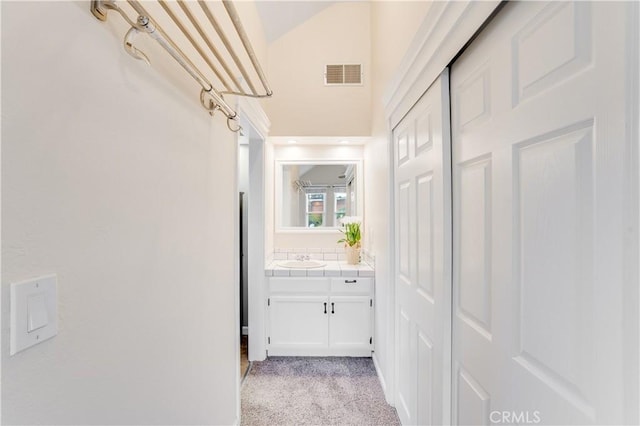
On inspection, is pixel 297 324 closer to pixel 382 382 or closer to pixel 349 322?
pixel 349 322

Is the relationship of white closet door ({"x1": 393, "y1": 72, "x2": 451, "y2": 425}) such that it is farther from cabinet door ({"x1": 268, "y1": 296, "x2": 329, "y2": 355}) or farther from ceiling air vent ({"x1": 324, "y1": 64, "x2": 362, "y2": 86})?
ceiling air vent ({"x1": 324, "y1": 64, "x2": 362, "y2": 86})

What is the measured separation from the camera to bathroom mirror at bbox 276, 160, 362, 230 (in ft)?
10.7

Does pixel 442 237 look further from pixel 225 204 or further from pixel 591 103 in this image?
pixel 225 204

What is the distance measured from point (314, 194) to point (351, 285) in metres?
1.18

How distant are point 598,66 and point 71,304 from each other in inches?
47.6

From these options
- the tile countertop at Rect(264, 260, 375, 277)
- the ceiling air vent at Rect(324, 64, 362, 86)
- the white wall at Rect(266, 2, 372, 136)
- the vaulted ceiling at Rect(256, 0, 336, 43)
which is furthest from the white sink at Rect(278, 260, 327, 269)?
the vaulted ceiling at Rect(256, 0, 336, 43)

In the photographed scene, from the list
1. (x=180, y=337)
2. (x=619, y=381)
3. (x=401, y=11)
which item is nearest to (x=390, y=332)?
(x=180, y=337)

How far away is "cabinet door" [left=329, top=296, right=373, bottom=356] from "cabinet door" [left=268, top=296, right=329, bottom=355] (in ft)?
0.28

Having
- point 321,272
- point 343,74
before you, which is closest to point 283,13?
point 343,74

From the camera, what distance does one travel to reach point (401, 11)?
1.62 meters

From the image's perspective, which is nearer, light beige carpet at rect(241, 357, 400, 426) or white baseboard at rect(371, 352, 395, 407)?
light beige carpet at rect(241, 357, 400, 426)

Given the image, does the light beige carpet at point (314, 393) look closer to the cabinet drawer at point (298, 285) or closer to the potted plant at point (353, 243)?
the cabinet drawer at point (298, 285)

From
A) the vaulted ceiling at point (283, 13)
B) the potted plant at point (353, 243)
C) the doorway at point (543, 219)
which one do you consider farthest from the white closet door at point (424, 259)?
the vaulted ceiling at point (283, 13)

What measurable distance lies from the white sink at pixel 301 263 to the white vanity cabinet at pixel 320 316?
0.92ft
